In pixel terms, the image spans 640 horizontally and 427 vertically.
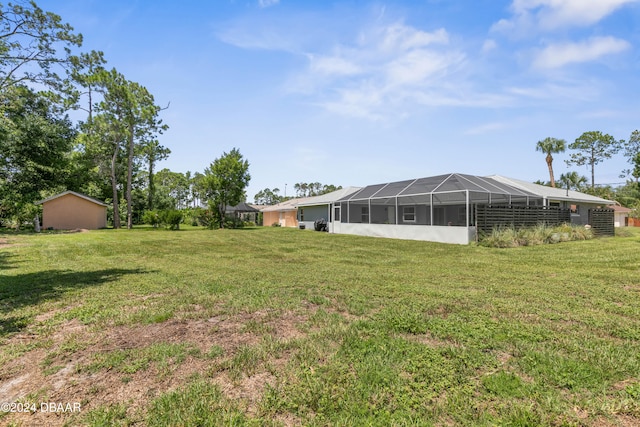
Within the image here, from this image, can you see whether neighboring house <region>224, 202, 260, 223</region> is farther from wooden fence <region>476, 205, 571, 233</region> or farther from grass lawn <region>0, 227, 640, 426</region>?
grass lawn <region>0, 227, 640, 426</region>

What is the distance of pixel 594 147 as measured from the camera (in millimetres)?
41062

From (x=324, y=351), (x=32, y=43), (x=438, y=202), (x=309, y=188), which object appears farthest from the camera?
(x=309, y=188)

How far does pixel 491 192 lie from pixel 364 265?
9943 mm

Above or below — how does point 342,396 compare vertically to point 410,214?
below

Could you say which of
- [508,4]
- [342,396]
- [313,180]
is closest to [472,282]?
[342,396]

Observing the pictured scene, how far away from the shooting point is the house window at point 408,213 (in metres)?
22.7

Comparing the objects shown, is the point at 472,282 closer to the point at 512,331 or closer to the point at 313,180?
the point at 512,331

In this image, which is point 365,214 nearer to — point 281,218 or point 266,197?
point 281,218

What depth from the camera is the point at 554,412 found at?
6.50 feet

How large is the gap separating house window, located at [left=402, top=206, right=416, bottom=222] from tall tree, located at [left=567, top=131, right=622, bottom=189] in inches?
1364

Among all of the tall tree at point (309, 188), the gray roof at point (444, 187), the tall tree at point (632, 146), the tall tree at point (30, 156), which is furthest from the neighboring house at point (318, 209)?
the tall tree at point (309, 188)

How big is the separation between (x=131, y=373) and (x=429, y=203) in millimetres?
18462

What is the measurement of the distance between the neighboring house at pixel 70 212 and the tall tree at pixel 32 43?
43.9ft

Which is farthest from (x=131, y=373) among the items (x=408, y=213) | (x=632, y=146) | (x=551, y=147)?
(x=632, y=146)
